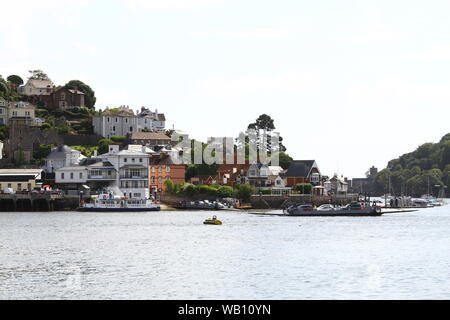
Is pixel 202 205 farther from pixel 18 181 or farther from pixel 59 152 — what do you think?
pixel 18 181

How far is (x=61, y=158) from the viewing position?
544 feet

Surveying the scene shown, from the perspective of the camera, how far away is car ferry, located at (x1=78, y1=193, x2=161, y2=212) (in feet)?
478

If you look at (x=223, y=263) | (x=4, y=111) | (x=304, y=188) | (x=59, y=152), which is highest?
(x=4, y=111)

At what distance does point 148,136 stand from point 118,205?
4629 centimetres

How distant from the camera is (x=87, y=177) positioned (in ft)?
525

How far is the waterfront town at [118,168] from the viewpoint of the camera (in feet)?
526

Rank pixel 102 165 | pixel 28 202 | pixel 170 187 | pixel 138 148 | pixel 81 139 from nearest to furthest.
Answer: pixel 28 202, pixel 102 165, pixel 170 187, pixel 138 148, pixel 81 139

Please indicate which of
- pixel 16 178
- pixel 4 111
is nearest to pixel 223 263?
pixel 16 178

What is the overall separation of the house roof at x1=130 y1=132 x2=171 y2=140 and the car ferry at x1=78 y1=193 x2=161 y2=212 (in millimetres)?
41046

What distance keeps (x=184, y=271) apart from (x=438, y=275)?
49.8ft

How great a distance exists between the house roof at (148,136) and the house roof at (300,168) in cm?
2957

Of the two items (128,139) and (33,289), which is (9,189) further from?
(33,289)

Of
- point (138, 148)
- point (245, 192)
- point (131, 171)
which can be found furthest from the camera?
point (138, 148)
